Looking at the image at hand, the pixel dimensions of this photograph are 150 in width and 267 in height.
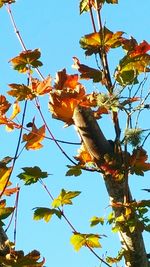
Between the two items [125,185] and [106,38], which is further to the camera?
[106,38]

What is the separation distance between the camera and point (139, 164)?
272 centimetres

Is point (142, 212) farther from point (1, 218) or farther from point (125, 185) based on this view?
point (1, 218)

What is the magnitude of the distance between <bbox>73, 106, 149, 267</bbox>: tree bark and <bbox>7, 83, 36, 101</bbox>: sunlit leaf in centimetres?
31

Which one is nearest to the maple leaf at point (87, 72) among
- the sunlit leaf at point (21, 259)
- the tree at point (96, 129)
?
the tree at point (96, 129)

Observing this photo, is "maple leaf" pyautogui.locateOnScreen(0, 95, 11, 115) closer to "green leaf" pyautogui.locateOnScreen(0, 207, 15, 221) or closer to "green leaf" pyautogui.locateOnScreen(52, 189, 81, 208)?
"green leaf" pyautogui.locateOnScreen(52, 189, 81, 208)

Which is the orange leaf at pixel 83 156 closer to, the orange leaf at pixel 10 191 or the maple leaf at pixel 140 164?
the maple leaf at pixel 140 164

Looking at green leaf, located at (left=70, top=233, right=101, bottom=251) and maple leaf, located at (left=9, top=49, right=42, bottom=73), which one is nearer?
green leaf, located at (left=70, top=233, right=101, bottom=251)

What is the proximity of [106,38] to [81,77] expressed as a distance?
281mm

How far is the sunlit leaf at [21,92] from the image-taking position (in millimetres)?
2752

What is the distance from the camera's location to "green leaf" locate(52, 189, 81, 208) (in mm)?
2771

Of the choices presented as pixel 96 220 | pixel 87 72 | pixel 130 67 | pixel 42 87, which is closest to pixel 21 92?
pixel 42 87

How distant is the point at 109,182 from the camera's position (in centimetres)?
259

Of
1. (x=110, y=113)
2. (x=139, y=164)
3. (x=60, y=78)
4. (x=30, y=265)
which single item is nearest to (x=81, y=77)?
(x=60, y=78)

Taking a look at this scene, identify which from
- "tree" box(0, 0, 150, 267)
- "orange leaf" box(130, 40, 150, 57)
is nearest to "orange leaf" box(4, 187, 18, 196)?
"tree" box(0, 0, 150, 267)
